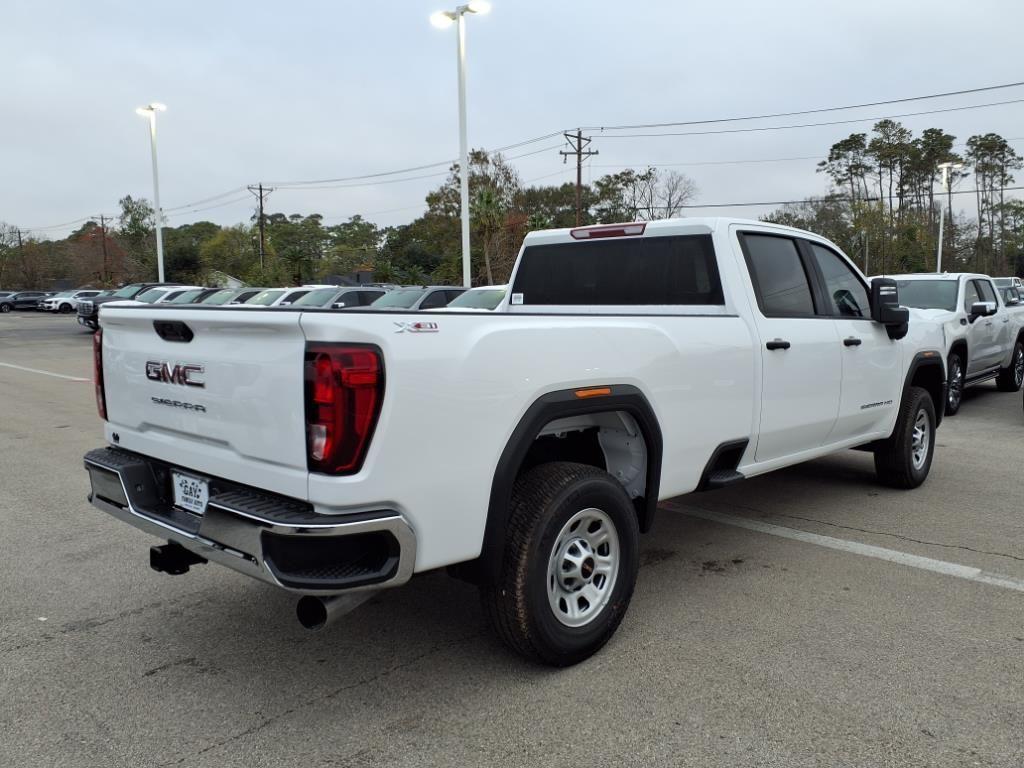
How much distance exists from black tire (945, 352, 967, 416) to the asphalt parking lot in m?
5.30

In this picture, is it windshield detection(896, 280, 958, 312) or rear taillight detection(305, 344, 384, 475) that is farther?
windshield detection(896, 280, 958, 312)

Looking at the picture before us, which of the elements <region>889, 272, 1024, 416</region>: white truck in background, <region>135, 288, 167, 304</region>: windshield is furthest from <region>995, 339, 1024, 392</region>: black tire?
<region>135, 288, 167, 304</region>: windshield

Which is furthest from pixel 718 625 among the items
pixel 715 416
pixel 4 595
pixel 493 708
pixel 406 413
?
pixel 4 595

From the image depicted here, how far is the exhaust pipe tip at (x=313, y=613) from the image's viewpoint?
9.64ft

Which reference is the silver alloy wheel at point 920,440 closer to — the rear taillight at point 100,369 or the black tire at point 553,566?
the black tire at point 553,566

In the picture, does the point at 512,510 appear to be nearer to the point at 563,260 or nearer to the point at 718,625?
the point at 718,625

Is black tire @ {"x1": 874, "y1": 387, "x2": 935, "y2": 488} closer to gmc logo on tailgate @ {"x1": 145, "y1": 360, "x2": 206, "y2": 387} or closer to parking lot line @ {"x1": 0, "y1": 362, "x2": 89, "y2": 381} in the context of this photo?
gmc logo on tailgate @ {"x1": 145, "y1": 360, "x2": 206, "y2": 387}

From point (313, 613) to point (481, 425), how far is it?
891 millimetres

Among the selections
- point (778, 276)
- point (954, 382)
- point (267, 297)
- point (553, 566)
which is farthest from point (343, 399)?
point (267, 297)

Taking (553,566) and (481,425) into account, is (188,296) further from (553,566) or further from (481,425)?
(481,425)

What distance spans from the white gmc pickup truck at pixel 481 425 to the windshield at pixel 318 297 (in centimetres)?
1818

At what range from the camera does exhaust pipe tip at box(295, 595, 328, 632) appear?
294cm

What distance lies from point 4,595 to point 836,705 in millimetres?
4115

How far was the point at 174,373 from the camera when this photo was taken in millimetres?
3414
